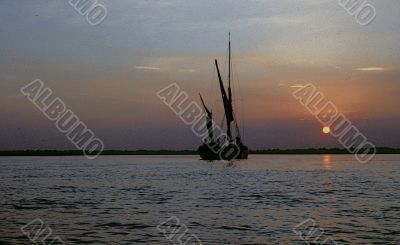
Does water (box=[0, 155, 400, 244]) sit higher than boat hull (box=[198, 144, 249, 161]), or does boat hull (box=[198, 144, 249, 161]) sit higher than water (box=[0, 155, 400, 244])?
→ boat hull (box=[198, 144, 249, 161])

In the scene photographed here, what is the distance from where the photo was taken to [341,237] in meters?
20.7

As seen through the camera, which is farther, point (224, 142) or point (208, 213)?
point (224, 142)

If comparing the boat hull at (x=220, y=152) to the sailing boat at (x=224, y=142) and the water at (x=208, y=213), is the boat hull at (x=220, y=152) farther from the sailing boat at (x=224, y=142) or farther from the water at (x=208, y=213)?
the water at (x=208, y=213)

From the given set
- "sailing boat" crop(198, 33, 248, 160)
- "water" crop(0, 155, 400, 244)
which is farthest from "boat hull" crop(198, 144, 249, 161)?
"water" crop(0, 155, 400, 244)

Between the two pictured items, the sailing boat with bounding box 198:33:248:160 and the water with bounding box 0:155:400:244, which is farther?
the sailing boat with bounding box 198:33:248:160

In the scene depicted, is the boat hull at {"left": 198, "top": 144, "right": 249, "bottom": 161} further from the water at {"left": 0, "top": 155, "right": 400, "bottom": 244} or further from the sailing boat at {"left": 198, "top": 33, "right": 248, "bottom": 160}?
the water at {"left": 0, "top": 155, "right": 400, "bottom": 244}

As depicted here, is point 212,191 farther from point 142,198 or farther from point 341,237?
point 341,237

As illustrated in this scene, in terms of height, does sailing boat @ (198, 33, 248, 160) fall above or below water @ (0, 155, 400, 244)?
above

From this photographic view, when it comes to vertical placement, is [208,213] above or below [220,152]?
below

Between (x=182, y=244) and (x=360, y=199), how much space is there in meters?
19.2

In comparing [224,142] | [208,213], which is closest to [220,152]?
[224,142]

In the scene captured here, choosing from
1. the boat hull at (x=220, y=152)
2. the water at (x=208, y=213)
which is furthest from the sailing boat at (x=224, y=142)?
the water at (x=208, y=213)

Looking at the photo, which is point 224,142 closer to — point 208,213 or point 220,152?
point 220,152

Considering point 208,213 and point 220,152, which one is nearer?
point 208,213
